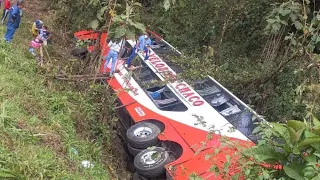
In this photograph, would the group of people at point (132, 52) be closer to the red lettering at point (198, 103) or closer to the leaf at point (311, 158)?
the red lettering at point (198, 103)

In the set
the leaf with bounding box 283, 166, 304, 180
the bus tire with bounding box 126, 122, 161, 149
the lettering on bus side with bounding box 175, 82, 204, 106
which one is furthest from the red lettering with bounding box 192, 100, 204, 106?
the leaf with bounding box 283, 166, 304, 180

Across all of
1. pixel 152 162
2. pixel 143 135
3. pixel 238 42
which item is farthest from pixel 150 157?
pixel 238 42

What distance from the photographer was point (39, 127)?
5223 millimetres

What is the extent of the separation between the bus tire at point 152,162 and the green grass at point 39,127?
488 mm

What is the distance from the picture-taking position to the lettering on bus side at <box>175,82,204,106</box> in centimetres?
643

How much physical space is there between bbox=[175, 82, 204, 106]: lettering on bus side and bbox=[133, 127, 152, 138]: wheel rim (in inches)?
38.4

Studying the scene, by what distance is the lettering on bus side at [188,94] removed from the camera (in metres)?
6.43

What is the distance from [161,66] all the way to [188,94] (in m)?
1.28

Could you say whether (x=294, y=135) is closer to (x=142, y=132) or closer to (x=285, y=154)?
(x=285, y=154)

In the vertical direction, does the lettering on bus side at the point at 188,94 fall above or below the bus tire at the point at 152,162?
above

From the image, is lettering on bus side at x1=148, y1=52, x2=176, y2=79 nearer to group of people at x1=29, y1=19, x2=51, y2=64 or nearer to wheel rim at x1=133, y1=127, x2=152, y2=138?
wheel rim at x1=133, y1=127, x2=152, y2=138

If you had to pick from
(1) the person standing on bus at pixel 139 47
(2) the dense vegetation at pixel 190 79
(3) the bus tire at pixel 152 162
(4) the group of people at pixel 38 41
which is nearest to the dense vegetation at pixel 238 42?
(2) the dense vegetation at pixel 190 79

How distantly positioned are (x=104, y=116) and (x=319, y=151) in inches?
135

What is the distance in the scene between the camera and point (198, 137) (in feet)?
18.1
